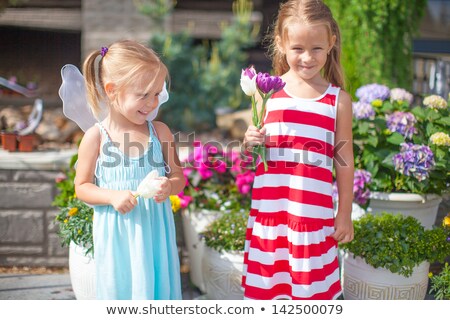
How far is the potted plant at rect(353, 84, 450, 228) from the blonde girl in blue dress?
128 cm

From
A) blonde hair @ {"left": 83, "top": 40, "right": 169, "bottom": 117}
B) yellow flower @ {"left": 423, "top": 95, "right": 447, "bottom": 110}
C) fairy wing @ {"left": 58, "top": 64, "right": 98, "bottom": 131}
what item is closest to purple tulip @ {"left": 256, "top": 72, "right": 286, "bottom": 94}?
blonde hair @ {"left": 83, "top": 40, "right": 169, "bottom": 117}

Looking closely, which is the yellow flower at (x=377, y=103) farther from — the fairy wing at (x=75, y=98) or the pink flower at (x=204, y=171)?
the fairy wing at (x=75, y=98)

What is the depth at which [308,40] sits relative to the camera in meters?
2.27

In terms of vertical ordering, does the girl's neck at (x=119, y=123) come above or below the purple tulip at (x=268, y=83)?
below

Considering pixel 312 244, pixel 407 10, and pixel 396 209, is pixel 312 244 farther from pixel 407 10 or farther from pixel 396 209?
pixel 407 10

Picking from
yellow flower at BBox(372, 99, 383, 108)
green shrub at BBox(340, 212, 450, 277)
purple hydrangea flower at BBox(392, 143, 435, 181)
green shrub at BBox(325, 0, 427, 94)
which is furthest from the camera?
green shrub at BBox(325, 0, 427, 94)

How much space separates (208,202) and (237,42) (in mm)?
3814

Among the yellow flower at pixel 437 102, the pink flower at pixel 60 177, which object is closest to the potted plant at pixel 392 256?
the yellow flower at pixel 437 102

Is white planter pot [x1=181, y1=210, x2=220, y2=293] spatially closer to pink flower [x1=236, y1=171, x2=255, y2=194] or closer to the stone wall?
pink flower [x1=236, y1=171, x2=255, y2=194]

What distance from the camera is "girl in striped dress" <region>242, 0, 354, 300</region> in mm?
2352

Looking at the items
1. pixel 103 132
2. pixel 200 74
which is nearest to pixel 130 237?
pixel 103 132

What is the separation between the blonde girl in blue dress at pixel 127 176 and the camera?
2.19m

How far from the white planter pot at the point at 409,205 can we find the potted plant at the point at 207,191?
77 cm

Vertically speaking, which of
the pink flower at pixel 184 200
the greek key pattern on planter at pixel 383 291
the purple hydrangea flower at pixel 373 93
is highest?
the purple hydrangea flower at pixel 373 93
